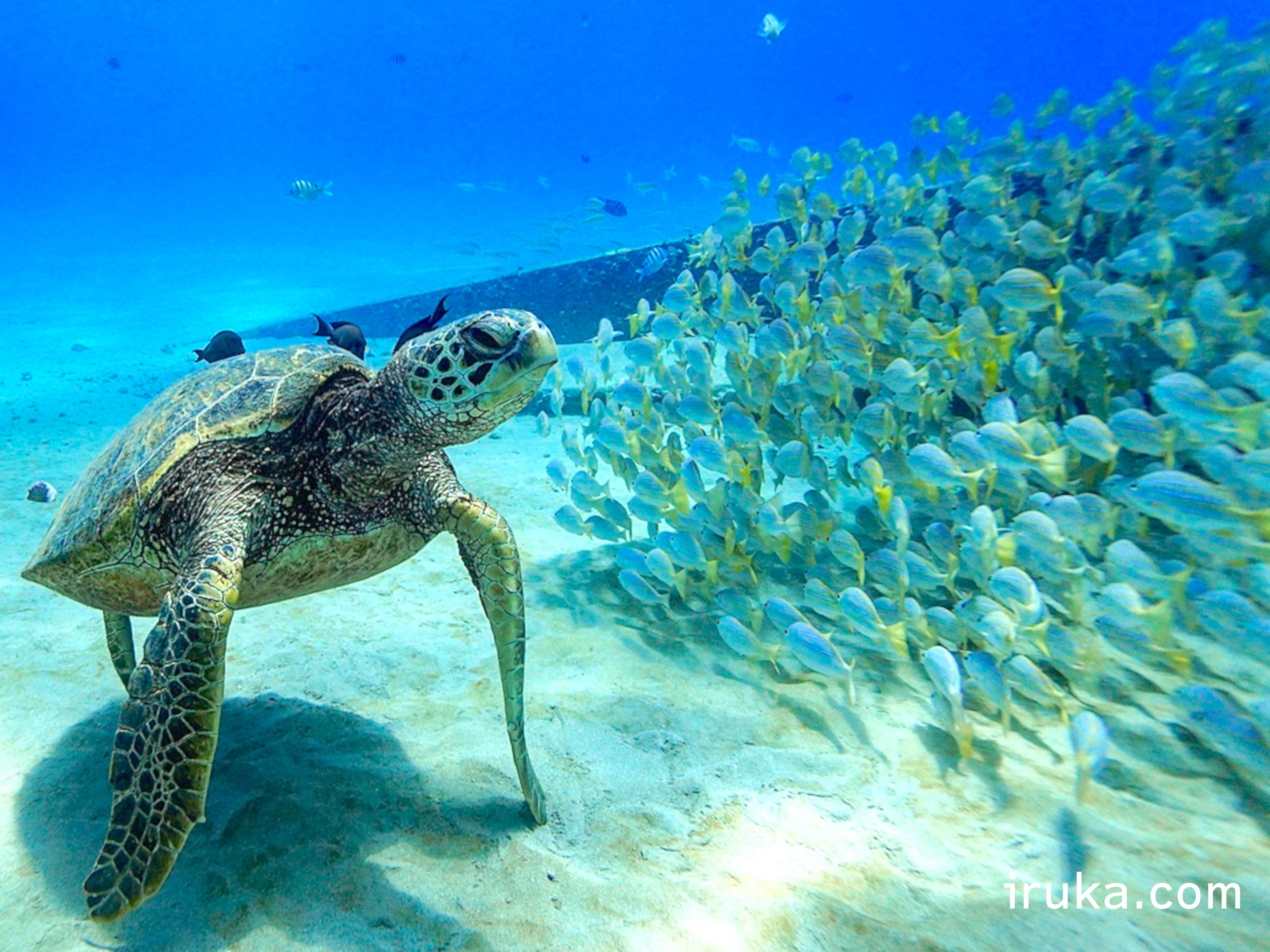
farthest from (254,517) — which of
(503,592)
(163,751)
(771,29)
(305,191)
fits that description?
(771,29)

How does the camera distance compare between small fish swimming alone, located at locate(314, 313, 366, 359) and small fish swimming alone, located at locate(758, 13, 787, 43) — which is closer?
small fish swimming alone, located at locate(314, 313, 366, 359)

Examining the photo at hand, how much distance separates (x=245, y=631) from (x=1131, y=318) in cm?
571

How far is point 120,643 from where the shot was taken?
2.99 metres

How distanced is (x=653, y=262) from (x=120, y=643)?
381 inches

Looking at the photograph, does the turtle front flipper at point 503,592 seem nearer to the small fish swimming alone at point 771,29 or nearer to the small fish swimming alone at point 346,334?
the small fish swimming alone at point 346,334

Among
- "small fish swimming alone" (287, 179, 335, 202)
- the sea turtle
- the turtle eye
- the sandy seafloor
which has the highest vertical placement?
"small fish swimming alone" (287, 179, 335, 202)

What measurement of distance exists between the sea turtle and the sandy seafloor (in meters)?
0.34

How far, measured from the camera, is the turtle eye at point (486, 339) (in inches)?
78.0

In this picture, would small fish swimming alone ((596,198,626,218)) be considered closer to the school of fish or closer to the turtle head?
the school of fish

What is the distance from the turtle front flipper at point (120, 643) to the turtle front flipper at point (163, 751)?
1.49 metres

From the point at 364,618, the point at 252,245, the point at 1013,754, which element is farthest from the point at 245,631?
the point at 252,245

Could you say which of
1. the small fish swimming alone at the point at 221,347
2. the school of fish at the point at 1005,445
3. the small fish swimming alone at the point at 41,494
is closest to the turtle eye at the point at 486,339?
the school of fish at the point at 1005,445

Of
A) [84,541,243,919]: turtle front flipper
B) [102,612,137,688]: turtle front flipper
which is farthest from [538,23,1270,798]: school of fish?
[102,612,137,688]: turtle front flipper

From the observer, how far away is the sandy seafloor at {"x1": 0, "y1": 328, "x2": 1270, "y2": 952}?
1812 millimetres
